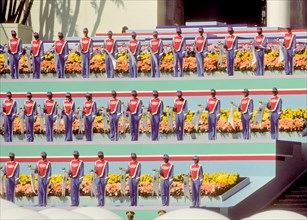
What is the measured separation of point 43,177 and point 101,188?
1.52 metres

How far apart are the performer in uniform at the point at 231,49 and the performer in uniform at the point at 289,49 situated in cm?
138

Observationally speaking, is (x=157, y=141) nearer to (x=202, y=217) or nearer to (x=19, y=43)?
(x=19, y=43)

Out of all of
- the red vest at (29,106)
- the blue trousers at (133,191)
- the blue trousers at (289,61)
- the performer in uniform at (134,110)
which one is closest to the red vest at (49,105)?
the red vest at (29,106)

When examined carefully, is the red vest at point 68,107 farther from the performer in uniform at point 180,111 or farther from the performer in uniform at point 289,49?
the performer in uniform at point 289,49

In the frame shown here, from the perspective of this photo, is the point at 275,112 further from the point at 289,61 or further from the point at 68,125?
the point at 68,125

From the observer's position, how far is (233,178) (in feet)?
137

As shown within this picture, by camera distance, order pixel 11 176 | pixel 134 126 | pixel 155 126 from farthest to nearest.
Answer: pixel 134 126 < pixel 155 126 < pixel 11 176

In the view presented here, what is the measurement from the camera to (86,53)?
4853 cm

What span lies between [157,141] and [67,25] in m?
14.9

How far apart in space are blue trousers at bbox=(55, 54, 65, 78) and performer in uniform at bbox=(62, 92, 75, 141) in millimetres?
3183

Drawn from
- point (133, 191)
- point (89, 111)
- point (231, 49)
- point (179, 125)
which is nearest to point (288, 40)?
point (231, 49)

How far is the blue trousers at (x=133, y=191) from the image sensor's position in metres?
41.4

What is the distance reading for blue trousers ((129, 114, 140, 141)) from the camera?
44.9 m

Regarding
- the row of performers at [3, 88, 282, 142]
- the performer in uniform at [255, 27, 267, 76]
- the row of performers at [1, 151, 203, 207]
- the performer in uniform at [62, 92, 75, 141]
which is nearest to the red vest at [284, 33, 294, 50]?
the performer in uniform at [255, 27, 267, 76]
